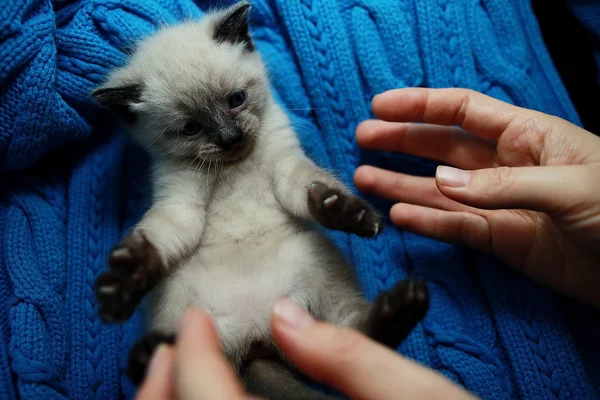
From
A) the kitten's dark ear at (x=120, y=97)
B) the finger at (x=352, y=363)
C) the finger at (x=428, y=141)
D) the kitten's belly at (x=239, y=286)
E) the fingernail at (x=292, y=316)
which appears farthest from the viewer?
the finger at (x=428, y=141)

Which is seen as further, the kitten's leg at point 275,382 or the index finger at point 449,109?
the index finger at point 449,109

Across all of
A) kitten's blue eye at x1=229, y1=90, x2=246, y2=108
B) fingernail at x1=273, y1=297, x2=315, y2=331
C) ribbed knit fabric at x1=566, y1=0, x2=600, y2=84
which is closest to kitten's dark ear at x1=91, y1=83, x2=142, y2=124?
kitten's blue eye at x1=229, y1=90, x2=246, y2=108

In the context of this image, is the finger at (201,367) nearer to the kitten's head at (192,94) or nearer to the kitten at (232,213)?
the kitten at (232,213)

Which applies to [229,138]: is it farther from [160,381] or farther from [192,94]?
[160,381]

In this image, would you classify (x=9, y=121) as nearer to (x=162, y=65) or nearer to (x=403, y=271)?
(x=162, y=65)

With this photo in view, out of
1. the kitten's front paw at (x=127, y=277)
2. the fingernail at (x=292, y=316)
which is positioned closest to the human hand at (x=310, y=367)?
the fingernail at (x=292, y=316)

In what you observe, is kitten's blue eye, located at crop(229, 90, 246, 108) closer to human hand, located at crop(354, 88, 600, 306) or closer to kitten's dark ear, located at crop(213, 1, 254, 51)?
kitten's dark ear, located at crop(213, 1, 254, 51)
